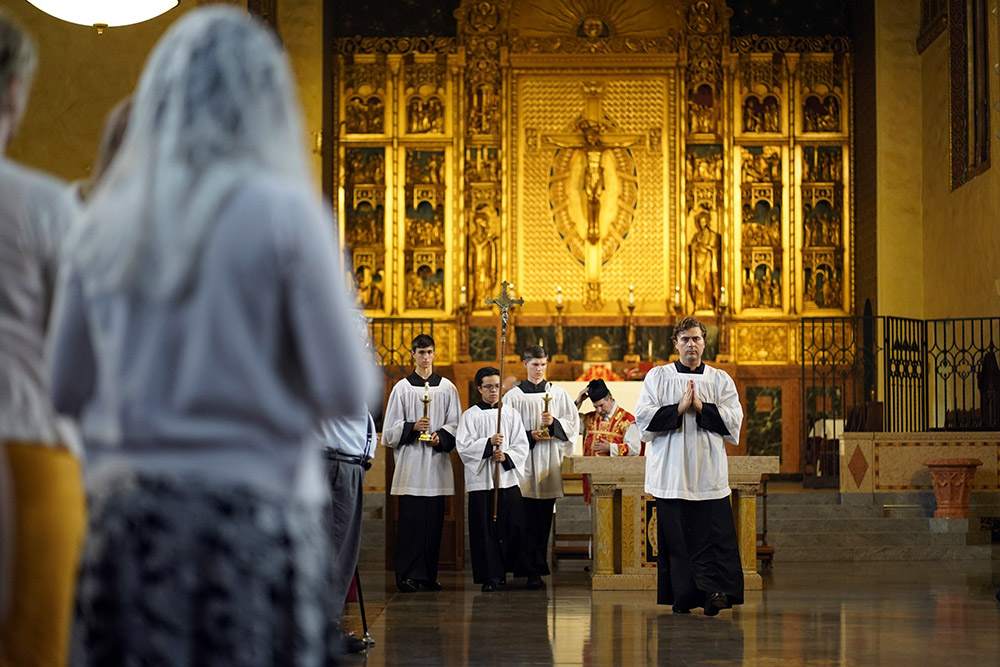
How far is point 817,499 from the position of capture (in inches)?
546

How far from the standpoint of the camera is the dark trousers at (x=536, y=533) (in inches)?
411

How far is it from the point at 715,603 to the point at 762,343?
1057 cm

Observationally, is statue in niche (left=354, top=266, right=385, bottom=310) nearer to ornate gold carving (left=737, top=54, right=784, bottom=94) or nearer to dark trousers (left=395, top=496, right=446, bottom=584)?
ornate gold carving (left=737, top=54, right=784, bottom=94)

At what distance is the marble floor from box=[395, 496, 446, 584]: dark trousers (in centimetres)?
21

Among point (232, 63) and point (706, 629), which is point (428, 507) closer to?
point (706, 629)

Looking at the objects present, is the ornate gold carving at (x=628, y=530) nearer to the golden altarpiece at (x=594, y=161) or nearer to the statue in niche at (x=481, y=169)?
the golden altarpiece at (x=594, y=161)

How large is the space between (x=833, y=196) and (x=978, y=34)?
11.5 ft

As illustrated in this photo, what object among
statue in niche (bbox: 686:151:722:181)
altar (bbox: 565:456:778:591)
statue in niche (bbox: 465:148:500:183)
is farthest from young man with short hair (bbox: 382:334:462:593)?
statue in niche (bbox: 686:151:722:181)

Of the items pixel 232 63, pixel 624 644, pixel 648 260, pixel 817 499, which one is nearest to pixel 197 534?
pixel 232 63

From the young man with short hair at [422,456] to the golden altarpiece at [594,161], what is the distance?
26.1ft

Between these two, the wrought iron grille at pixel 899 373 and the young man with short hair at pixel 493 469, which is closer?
the young man with short hair at pixel 493 469

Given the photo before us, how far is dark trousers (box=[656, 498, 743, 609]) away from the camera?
27.7ft

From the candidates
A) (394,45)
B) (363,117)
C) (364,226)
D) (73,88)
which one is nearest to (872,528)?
(364,226)

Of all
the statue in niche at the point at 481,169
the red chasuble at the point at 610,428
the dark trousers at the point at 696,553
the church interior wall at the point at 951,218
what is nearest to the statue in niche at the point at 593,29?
the statue in niche at the point at 481,169
